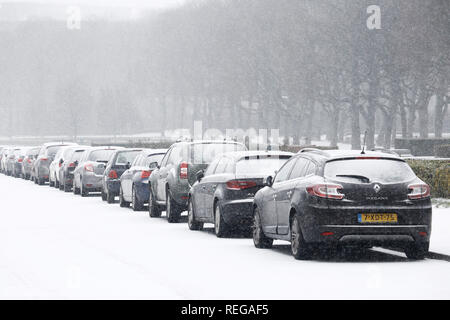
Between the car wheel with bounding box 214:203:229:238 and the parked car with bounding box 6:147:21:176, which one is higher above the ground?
the car wheel with bounding box 214:203:229:238

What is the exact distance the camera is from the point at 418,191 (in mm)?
14977

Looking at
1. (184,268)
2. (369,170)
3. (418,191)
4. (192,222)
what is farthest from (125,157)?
(184,268)

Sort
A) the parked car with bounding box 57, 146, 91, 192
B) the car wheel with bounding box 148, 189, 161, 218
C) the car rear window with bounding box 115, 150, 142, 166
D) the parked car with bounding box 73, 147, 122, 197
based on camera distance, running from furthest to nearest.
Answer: the parked car with bounding box 57, 146, 91, 192, the parked car with bounding box 73, 147, 122, 197, the car rear window with bounding box 115, 150, 142, 166, the car wheel with bounding box 148, 189, 161, 218

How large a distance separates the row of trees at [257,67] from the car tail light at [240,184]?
40226 mm

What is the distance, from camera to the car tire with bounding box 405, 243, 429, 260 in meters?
15.1

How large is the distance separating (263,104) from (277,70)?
11864mm

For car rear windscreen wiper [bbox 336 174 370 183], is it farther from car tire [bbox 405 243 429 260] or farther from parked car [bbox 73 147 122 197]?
parked car [bbox 73 147 122 197]

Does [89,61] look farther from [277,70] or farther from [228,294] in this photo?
[228,294]

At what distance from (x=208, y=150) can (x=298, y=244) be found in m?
8.10

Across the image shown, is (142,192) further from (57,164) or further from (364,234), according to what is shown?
(57,164)

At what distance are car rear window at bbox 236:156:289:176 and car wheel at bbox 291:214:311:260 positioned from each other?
12.8ft

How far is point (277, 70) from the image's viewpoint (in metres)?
85.5

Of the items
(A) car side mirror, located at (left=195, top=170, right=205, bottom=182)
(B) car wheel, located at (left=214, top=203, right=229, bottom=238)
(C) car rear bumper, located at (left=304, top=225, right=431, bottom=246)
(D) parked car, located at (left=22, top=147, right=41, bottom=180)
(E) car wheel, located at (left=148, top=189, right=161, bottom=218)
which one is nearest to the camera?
(C) car rear bumper, located at (left=304, top=225, right=431, bottom=246)

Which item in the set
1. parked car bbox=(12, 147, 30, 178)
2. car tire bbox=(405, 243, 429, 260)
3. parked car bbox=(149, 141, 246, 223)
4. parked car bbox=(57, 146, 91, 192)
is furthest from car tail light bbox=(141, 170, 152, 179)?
parked car bbox=(12, 147, 30, 178)
